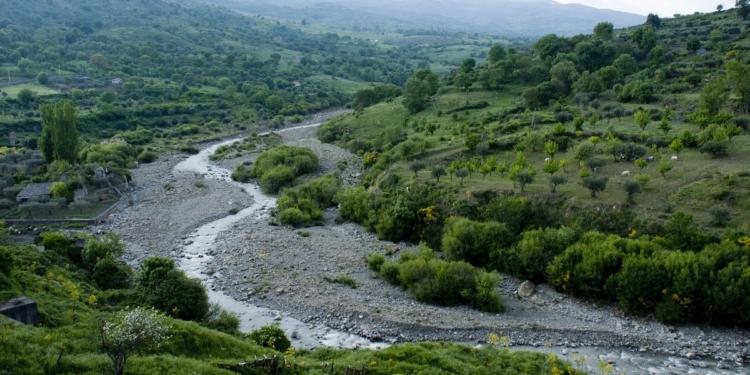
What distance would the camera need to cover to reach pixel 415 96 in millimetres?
87000

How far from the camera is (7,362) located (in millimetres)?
16094

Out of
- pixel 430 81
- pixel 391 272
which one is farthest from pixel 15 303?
pixel 430 81

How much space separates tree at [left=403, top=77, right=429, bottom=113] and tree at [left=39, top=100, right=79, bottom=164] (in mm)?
48591

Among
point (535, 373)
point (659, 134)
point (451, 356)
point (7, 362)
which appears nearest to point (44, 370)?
point (7, 362)

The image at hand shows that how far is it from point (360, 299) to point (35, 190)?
39.0m

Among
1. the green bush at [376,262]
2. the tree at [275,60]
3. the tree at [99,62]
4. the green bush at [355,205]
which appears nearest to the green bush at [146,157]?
the green bush at [355,205]

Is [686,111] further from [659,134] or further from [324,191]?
[324,191]

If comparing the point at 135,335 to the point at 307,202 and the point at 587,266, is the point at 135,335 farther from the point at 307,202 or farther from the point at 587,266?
the point at 307,202

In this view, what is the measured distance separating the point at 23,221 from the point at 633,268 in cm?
4972

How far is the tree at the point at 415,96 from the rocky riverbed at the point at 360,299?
38.3 meters

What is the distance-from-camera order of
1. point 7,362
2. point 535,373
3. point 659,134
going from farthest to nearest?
1. point 659,134
2. point 535,373
3. point 7,362

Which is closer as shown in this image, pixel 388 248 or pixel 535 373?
pixel 535 373

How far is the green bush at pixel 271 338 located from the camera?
25.7 m

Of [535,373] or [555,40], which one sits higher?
[555,40]
